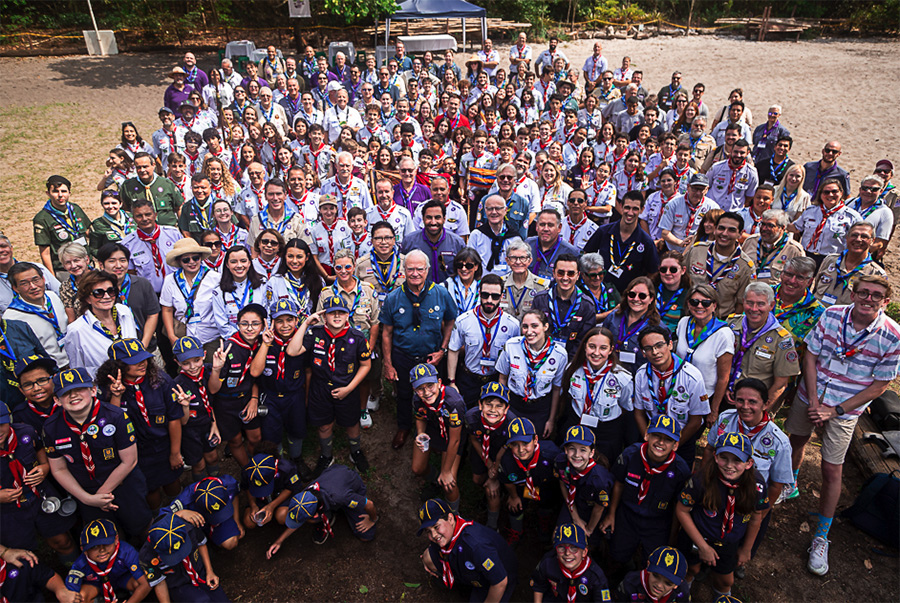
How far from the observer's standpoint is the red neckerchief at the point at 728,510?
13.3 ft

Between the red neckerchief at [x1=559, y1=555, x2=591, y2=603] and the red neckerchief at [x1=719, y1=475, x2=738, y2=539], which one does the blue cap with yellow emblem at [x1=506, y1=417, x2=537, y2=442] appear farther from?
the red neckerchief at [x1=719, y1=475, x2=738, y2=539]

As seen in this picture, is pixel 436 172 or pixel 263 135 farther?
pixel 263 135

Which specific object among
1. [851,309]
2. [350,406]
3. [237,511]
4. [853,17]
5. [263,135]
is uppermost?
[853,17]

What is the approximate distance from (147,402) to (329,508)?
78.1 inches


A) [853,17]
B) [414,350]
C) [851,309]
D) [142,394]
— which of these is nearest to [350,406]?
[414,350]

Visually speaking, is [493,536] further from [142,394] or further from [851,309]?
[851,309]

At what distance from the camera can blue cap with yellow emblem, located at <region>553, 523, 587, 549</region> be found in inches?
158

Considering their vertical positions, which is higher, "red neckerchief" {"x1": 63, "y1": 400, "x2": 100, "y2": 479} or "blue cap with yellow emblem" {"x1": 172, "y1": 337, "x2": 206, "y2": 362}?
"blue cap with yellow emblem" {"x1": 172, "y1": 337, "x2": 206, "y2": 362}

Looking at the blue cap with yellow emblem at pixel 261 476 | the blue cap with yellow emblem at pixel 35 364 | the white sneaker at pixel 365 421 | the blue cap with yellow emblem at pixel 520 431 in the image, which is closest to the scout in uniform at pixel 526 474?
the blue cap with yellow emblem at pixel 520 431

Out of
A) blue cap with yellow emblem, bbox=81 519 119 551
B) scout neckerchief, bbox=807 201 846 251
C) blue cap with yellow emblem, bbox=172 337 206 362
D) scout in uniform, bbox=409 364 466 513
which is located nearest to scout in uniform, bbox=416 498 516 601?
scout in uniform, bbox=409 364 466 513

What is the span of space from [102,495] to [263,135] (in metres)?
7.62

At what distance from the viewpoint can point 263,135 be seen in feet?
33.2

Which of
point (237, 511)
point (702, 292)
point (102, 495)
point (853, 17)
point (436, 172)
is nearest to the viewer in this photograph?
point (102, 495)

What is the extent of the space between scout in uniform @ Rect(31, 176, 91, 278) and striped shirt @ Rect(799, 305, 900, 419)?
931cm
